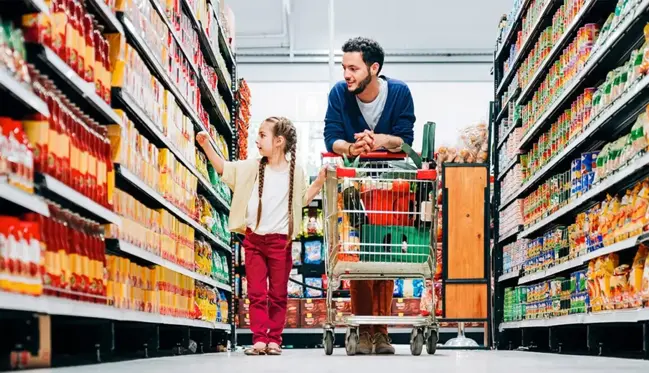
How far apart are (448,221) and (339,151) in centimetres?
261

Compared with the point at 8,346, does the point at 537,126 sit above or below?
above

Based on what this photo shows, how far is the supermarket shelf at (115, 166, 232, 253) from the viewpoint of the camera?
3.80 metres

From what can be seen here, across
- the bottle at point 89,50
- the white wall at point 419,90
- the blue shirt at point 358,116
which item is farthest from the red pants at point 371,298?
the white wall at point 419,90

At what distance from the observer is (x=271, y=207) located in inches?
A: 195

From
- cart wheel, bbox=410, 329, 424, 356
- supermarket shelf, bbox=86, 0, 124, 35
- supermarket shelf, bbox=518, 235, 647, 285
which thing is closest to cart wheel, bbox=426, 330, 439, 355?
cart wheel, bbox=410, 329, 424, 356

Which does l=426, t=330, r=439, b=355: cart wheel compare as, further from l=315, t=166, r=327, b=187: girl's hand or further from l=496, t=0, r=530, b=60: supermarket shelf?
l=496, t=0, r=530, b=60: supermarket shelf

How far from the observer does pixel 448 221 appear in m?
7.25

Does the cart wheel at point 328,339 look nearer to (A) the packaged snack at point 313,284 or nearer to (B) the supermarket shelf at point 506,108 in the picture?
(B) the supermarket shelf at point 506,108

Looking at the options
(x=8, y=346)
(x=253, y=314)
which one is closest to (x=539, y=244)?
(x=253, y=314)

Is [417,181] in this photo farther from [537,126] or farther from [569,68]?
[537,126]

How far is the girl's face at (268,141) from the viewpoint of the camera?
198 inches

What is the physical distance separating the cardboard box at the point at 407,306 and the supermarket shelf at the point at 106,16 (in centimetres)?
592

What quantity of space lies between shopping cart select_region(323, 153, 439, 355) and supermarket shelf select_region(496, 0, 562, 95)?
1.94 meters

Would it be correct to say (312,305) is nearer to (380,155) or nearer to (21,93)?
(380,155)
